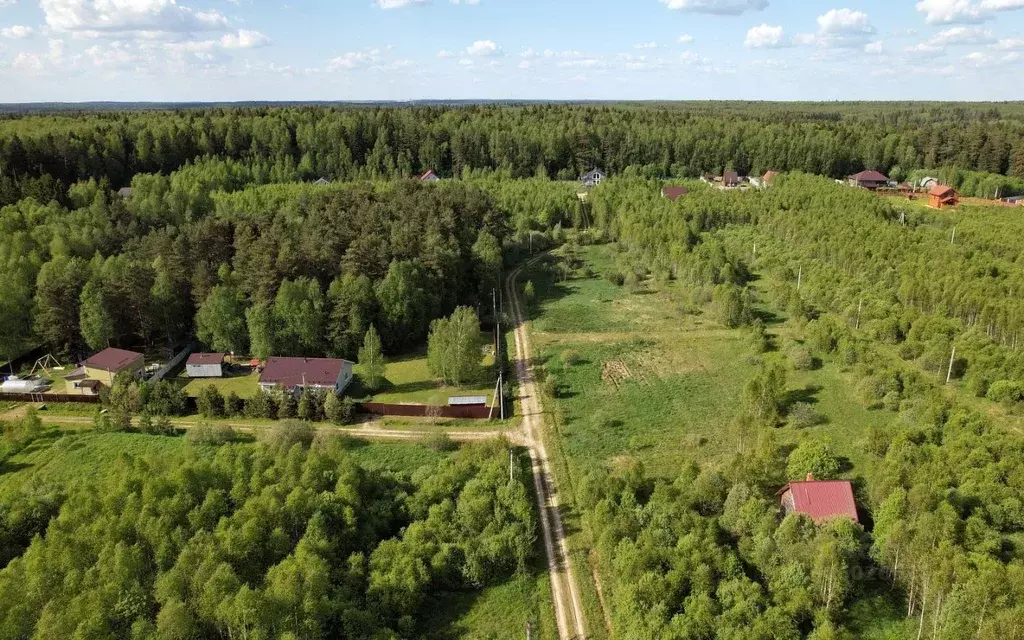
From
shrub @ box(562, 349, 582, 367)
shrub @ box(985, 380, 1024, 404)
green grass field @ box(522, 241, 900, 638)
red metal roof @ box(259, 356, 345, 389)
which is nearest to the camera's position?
green grass field @ box(522, 241, 900, 638)

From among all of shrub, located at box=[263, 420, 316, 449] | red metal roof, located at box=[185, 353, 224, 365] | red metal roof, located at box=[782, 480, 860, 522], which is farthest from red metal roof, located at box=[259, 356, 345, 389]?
red metal roof, located at box=[782, 480, 860, 522]

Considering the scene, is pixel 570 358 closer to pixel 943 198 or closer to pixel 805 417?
pixel 805 417

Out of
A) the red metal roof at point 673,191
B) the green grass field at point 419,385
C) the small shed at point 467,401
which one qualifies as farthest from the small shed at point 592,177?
the small shed at point 467,401

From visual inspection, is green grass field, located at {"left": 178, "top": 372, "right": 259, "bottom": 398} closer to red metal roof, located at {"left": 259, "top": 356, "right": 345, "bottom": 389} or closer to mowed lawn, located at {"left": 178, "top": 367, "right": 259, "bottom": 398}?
mowed lawn, located at {"left": 178, "top": 367, "right": 259, "bottom": 398}

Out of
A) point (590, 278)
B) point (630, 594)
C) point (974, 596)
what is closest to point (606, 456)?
point (630, 594)

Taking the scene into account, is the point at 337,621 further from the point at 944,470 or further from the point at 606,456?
the point at 944,470

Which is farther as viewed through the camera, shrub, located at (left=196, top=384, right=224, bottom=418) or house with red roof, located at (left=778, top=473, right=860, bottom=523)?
shrub, located at (left=196, top=384, right=224, bottom=418)

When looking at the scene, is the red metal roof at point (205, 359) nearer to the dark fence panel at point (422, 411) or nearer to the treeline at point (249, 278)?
the treeline at point (249, 278)
